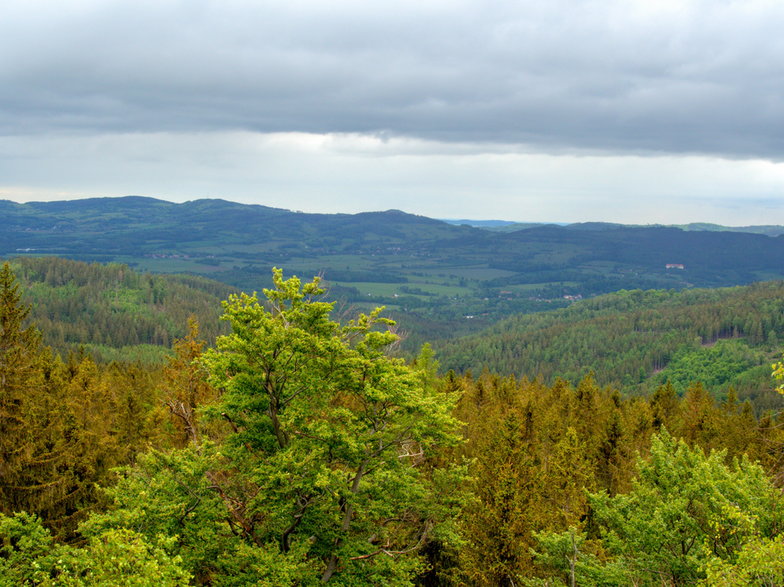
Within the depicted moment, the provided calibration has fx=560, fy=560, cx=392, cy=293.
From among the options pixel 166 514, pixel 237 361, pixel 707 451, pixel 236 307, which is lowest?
pixel 707 451

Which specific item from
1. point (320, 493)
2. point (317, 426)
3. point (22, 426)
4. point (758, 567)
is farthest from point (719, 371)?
point (22, 426)

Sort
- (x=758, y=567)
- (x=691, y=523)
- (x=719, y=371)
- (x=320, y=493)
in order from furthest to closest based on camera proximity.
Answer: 1. (x=719, y=371)
2. (x=320, y=493)
3. (x=691, y=523)
4. (x=758, y=567)

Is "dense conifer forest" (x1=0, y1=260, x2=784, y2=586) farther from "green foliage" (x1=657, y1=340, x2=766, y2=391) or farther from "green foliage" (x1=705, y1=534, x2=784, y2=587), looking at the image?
"green foliage" (x1=657, y1=340, x2=766, y2=391)

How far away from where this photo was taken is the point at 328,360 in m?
21.8

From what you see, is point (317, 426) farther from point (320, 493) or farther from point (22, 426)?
point (22, 426)

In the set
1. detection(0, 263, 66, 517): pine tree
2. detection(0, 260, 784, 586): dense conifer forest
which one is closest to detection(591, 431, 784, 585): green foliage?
detection(0, 260, 784, 586): dense conifer forest

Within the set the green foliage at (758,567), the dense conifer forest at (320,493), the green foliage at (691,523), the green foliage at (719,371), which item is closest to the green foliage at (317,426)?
the dense conifer forest at (320,493)

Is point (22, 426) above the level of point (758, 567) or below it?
below

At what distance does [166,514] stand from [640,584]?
59.0ft

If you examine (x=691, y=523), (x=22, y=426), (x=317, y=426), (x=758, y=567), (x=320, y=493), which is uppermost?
(x=317, y=426)

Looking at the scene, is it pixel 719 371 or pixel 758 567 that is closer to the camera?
pixel 758 567

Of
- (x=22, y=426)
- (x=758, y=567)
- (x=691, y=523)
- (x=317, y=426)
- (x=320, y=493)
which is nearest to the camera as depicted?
(x=758, y=567)

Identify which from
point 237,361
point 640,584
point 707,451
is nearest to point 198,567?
point 237,361

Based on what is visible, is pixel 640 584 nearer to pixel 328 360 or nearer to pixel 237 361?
pixel 328 360
